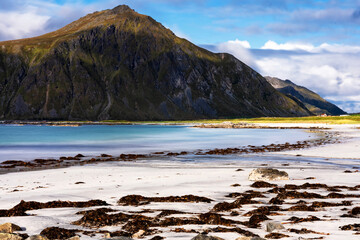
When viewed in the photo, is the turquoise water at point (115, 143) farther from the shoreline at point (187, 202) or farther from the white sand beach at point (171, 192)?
the shoreline at point (187, 202)

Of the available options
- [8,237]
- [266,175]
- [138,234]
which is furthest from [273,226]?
[266,175]

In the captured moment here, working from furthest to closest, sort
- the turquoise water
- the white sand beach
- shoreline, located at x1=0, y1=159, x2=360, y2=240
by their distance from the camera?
1. the turquoise water
2. the white sand beach
3. shoreline, located at x1=0, y1=159, x2=360, y2=240

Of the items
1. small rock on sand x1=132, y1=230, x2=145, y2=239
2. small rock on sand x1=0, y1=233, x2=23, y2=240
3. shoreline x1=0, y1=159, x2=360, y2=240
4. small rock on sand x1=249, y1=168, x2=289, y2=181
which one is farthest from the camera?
small rock on sand x1=249, y1=168, x2=289, y2=181

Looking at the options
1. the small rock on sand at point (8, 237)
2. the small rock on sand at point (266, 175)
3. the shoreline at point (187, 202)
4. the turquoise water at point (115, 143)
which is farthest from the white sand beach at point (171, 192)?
the turquoise water at point (115, 143)

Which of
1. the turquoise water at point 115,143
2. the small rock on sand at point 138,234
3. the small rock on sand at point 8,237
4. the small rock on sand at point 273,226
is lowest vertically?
the turquoise water at point 115,143

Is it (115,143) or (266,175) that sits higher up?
(266,175)

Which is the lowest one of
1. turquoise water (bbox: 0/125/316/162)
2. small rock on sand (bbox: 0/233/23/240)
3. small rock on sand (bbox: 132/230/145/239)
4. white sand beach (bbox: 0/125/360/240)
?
turquoise water (bbox: 0/125/316/162)

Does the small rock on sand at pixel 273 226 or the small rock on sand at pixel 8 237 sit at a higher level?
the small rock on sand at pixel 8 237

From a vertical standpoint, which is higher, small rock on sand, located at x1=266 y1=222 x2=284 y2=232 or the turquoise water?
small rock on sand, located at x1=266 y1=222 x2=284 y2=232

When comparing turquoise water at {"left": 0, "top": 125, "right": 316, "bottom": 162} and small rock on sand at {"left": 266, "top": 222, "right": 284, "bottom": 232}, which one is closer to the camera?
small rock on sand at {"left": 266, "top": 222, "right": 284, "bottom": 232}

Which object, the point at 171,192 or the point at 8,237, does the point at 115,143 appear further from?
the point at 8,237

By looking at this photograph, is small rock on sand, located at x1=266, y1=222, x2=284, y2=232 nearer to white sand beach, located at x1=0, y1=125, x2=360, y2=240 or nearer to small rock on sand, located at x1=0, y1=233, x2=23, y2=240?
white sand beach, located at x1=0, y1=125, x2=360, y2=240

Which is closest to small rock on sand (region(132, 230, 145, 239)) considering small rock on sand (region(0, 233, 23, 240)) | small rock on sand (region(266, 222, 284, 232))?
small rock on sand (region(0, 233, 23, 240))

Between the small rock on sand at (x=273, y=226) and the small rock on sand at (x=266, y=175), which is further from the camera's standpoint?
the small rock on sand at (x=266, y=175)
